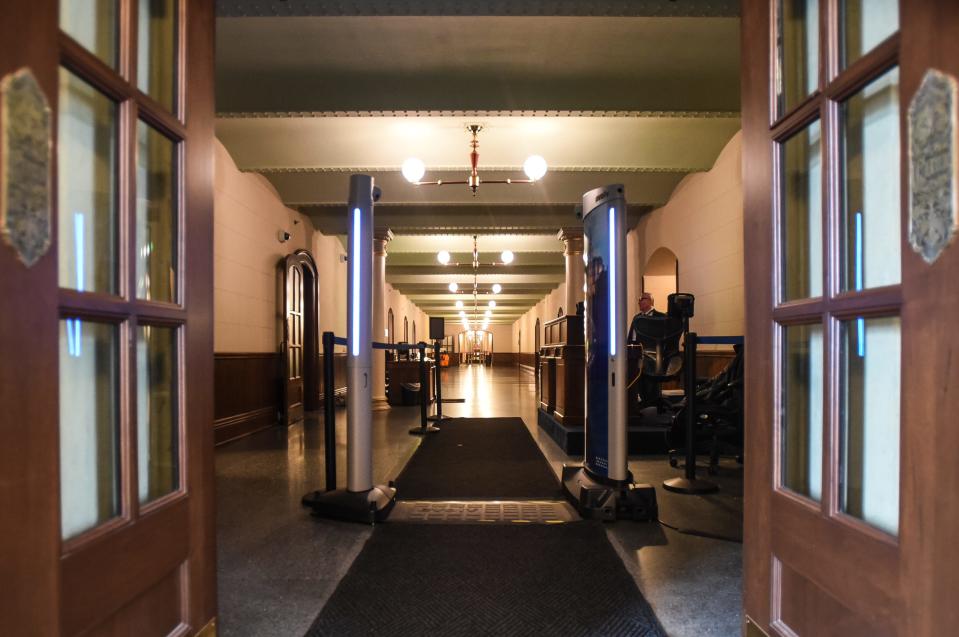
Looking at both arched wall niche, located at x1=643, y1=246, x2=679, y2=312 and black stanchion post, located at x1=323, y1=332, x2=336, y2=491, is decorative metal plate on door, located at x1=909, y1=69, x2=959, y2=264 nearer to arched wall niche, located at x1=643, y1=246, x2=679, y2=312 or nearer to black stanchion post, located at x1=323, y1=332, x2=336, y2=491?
black stanchion post, located at x1=323, y1=332, x2=336, y2=491

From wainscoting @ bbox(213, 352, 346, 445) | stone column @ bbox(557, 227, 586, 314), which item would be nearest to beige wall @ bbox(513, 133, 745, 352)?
stone column @ bbox(557, 227, 586, 314)

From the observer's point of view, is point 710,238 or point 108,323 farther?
point 710,238

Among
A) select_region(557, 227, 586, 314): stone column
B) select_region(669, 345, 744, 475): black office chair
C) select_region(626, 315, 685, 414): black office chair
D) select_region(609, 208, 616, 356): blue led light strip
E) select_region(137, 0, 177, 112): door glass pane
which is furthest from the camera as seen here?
select_region(557, 227, 586, 314): stone column

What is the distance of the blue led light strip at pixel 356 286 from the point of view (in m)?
2.92

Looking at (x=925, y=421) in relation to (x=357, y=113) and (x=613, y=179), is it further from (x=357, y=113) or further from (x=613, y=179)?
(x=613, y=179)

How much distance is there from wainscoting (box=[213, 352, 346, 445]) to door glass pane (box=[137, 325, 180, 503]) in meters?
4.07

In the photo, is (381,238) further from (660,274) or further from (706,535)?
(706,535)

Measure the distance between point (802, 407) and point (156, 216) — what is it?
62.5 inches

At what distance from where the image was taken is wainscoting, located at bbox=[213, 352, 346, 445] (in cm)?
575

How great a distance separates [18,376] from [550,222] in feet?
27.2

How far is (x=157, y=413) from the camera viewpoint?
1.34m

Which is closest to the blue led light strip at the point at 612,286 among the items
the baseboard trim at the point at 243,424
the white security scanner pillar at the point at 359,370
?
the white security scanner pillar at the point at 359,370

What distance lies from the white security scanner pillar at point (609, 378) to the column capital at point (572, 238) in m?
5.94

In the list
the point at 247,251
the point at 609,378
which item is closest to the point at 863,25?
the point at 609,378
